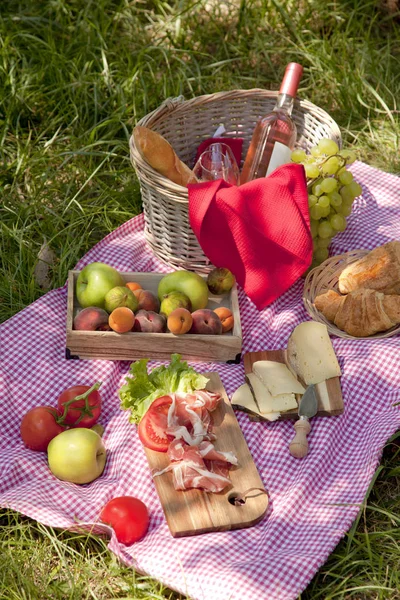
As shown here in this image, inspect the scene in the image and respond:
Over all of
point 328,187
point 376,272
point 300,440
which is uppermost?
point 328,187

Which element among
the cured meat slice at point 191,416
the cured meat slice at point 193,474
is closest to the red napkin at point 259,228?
the cured meat slice at point 191,416

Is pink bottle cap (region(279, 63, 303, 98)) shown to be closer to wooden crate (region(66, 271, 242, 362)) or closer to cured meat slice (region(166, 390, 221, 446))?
wooden crate (region(66, 271, 242, 362))

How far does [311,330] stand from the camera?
10.6ft

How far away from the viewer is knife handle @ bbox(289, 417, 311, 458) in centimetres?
293

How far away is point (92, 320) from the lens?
330 cm

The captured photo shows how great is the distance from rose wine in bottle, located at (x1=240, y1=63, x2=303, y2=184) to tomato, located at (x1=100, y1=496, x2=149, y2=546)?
6.10 ft

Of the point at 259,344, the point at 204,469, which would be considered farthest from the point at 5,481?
the point at 259,344

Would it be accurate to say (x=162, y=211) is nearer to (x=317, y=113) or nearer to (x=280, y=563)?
(x=317, y=113)

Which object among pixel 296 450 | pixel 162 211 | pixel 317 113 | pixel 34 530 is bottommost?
pixel 34 530

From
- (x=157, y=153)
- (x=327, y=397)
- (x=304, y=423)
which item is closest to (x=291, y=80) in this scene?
(x=157, y=153)

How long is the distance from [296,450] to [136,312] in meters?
0.95

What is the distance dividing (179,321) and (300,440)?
715 mm

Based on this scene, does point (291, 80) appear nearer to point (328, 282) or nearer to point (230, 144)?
point (230, 144)

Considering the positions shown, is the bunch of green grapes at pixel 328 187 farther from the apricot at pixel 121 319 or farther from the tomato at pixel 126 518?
the tomato at pixel 126 518
